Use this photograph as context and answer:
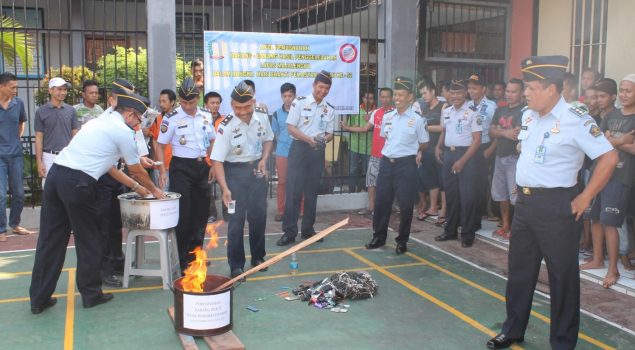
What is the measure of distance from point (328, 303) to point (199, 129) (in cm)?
225

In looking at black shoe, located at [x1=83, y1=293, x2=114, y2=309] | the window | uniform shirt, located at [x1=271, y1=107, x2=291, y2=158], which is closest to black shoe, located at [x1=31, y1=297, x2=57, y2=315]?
black shoe, located at [x1=83, y1=293, x2=114, y2=309]

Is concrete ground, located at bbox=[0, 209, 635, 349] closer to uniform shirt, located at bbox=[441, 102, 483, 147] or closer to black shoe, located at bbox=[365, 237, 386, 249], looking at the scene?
black shoe, located at bbox=[365, 237, 386, 249]

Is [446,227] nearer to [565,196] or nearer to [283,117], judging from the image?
[283,117]

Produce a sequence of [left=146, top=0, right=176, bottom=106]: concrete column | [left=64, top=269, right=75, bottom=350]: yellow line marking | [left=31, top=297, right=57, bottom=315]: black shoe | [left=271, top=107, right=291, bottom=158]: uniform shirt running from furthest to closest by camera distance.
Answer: [left=271, top=107, right=291, bottom=158]: uniform shirt, [left=146, top=0, right=176, bottom=106]: concrete column, [left=31, top=297, right=57, bottom=315]: black shoe, [left=64, top=269, right=75, bottom=350]: yellow line marking

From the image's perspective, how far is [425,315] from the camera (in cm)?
504

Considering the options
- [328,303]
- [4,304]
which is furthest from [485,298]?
[4,304]

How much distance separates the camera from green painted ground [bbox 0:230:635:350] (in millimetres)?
4465

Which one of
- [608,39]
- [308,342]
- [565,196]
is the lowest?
[308,342]

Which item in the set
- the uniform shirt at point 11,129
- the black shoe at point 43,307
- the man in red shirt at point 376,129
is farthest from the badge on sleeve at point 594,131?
the uniform shirt at point 11,129

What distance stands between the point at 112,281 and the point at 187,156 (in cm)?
143

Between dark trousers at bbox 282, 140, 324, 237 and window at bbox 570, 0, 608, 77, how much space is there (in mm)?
4062

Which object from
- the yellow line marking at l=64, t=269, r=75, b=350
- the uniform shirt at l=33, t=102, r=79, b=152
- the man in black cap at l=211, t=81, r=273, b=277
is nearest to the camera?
the yellow line marking at l=64, t=269, r=75, b=350

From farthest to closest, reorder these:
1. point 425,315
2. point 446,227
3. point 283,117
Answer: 1. point 283,117
2. point 446,227
3. point 425,315

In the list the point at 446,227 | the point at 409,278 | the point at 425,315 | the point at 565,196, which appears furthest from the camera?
the point at 446,227
